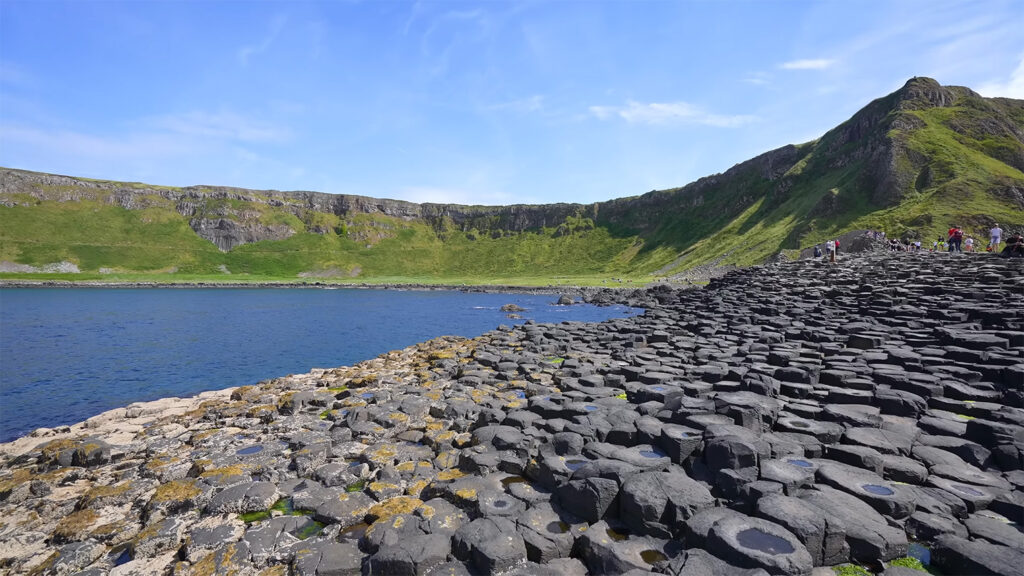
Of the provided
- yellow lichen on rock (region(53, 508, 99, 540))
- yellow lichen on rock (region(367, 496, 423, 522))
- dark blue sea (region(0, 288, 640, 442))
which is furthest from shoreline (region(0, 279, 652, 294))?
yellow lichen on rock (region(53, 508, 99, 540))

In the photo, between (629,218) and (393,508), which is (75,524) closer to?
(393,508)

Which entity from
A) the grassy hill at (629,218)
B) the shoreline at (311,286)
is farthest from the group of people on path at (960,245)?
the shoreline at (311,286)

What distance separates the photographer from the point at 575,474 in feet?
23.2

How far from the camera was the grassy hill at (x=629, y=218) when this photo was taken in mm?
80375

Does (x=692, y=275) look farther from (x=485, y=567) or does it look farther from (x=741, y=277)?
(x=485, y=567)

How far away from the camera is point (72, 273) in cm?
12875

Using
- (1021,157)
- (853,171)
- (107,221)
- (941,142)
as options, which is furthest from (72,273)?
(1021,157)

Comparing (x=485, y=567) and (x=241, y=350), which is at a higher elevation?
(x=485, y=567)

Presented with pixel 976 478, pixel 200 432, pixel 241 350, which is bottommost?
pixel 241 350

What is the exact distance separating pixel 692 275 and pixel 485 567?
9403 cm

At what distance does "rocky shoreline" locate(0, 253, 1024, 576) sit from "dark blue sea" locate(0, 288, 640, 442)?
6.06 meters

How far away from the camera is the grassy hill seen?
264ft

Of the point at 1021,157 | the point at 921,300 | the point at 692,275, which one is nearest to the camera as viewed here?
the point at 921,300

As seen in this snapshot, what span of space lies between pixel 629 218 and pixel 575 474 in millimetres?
192311
